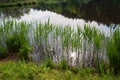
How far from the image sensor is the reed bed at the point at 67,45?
932cm

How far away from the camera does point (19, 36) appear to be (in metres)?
10.9

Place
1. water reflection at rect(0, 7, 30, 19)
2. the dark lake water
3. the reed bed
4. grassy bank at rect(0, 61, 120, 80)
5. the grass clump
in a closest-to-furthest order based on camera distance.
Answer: grassy bank at rect(0, 61, 120, 80) → the grass clump → the reed bed → the dark lake water → water reflection at rect(0, 7, 30, 19)

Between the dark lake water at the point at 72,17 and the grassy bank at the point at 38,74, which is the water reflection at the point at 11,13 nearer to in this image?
the dark lake water at the point at 72,17

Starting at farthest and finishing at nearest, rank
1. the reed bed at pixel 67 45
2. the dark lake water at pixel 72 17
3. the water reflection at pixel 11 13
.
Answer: the water reflection at pixel 11 13 → the dark lake water at pixel 72 17 → the reed bed at pixel 67 45

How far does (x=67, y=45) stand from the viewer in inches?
411

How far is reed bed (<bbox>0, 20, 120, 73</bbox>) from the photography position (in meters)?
9.32

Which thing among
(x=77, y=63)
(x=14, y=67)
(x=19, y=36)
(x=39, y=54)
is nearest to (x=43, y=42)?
(x=39, y=54)

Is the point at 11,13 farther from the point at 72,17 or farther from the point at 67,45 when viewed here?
the point at 67,45

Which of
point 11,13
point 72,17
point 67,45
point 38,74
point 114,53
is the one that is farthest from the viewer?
point 11,13

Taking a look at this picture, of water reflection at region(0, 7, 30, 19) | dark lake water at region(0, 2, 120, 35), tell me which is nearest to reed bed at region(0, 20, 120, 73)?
dark lake water at region(0, 2, 120, 35)

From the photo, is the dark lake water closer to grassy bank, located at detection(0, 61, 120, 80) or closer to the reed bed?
the reed bed

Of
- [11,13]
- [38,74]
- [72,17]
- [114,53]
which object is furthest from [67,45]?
[11,13]

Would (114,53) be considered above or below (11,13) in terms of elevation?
above

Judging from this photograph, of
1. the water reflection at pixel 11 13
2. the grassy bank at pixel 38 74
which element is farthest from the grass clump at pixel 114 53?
the water reflection at pixel 11 13
